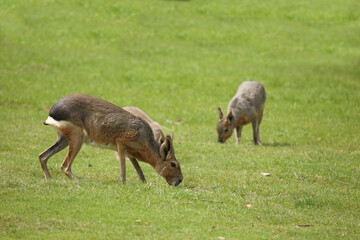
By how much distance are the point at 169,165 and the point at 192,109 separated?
1182cm

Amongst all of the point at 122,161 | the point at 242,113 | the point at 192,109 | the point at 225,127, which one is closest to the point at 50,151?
the point at 122,161

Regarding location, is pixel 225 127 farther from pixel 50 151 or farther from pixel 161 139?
pixel 50 151

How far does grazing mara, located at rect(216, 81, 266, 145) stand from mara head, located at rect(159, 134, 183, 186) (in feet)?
22.8

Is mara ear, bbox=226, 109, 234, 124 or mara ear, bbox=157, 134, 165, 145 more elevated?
mara ear, bbox=157, 134, 165, 145

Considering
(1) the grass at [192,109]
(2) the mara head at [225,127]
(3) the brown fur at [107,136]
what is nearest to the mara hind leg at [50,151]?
(3) the brown fur at [107,136]

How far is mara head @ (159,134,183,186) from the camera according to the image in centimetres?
1129

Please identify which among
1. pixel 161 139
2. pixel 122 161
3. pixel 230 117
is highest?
pixel 161 139

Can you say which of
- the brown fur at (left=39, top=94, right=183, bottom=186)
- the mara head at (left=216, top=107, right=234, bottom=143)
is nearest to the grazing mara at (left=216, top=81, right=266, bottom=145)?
the mara head at (left=216, top=107, right=234, bottom=143)

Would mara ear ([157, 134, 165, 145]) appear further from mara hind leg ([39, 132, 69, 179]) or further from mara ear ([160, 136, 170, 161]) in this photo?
mara hind leg ([39, 132, 69, 179])

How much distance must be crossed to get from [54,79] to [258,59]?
9.89 metres

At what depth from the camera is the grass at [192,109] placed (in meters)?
9.02

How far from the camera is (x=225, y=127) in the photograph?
18172mm

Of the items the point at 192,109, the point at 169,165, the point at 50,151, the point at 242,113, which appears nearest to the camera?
the point at 50,151

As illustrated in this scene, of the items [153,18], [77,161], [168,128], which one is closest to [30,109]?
[168,128]
